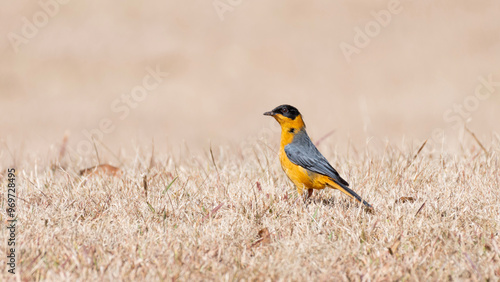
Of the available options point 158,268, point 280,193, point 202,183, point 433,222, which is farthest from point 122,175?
point 433,222

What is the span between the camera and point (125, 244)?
3.61 metres

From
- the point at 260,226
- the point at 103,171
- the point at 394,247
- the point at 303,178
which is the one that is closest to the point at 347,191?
the point at 303,178

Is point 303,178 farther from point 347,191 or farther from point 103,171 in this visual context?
point 103,171

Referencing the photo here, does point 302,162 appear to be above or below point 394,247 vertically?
above

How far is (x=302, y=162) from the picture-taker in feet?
15.4

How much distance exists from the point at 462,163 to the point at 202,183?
232 cm

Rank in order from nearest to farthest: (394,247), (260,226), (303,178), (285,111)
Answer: (394,247), (260,226), (303,178), (285,111)

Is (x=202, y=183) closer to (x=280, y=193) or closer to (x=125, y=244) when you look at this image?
(x=280, y=193)

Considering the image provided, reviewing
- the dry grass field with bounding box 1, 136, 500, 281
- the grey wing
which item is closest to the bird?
the grey wing

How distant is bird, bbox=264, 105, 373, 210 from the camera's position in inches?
180

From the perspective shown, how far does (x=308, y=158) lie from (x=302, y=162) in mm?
53

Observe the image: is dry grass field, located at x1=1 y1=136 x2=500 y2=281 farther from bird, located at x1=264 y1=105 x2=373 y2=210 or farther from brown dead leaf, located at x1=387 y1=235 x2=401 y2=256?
bird, located at x1=264 y1=105 x2=373 y2=210

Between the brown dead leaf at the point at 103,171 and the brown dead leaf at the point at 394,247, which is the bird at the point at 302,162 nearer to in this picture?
the brown dead leaf at the point at 394,247

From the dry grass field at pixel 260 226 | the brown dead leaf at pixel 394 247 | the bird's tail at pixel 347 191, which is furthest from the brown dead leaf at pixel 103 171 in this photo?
the brown dead leaf at pixel 394 247
